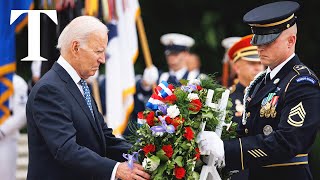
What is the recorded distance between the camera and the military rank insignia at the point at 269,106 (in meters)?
5.25

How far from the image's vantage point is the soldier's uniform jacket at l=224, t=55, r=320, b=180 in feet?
16.7

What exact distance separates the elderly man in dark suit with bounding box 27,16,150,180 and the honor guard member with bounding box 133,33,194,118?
5592 millimetres

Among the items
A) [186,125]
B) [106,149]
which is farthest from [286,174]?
[106,149]

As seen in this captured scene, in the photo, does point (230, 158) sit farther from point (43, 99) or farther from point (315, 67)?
point (315, 67)

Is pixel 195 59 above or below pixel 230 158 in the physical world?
below

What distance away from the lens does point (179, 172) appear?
503 cm

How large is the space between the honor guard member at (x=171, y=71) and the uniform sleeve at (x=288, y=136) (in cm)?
567

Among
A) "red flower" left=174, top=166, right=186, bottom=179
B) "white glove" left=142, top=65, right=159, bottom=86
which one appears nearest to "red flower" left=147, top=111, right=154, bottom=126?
"red flower" left=174, top=166, right=186, bottom=179

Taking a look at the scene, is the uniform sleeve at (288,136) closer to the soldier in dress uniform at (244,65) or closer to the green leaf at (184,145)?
the green leaf at (184,145)

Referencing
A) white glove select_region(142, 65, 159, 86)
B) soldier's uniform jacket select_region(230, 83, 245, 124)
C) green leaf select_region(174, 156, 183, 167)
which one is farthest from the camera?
white glove select_region(142, 65, 159, 86)

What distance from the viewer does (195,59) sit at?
1344 centimetres

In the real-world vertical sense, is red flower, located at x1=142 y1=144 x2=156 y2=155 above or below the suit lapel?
below

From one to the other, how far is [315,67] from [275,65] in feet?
29.1

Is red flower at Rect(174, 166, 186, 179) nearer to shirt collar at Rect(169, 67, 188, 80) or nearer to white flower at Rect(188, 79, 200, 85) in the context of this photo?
white flower at Rect(188, 79, 200, 85)
